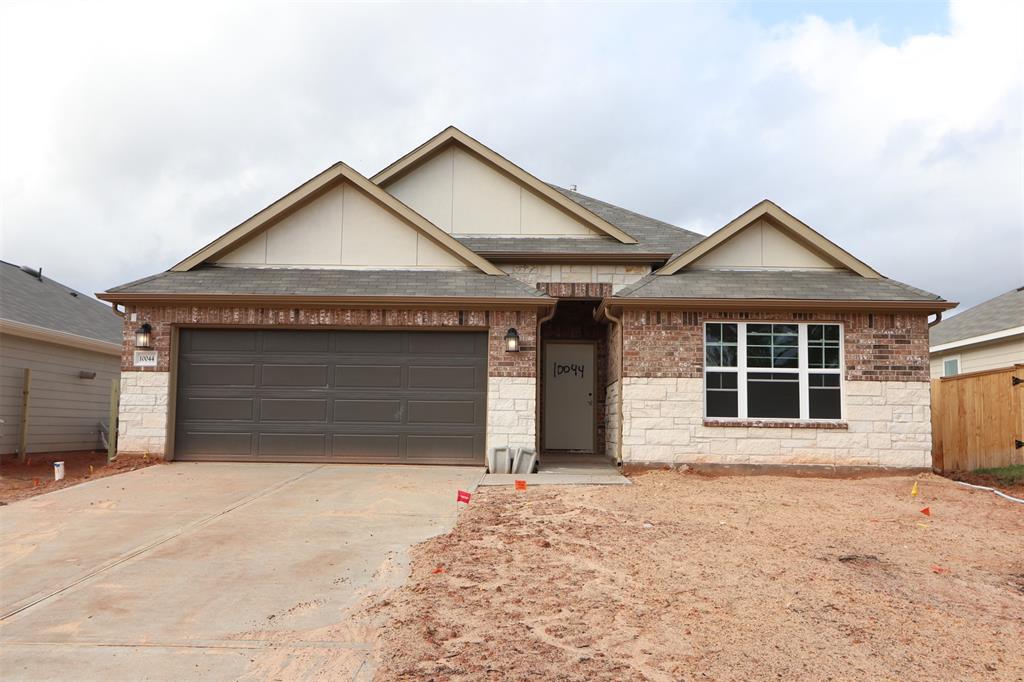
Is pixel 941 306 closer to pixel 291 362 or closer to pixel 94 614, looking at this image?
pixel 291 362

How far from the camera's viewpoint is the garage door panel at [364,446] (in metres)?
11.6

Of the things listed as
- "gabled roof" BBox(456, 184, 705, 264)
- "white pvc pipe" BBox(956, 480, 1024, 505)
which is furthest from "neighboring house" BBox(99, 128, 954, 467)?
"gabled roof" BBox(456, 184, 705, 264)

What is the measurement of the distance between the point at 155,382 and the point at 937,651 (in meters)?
11.2

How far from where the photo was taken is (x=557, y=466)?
12.1 meters

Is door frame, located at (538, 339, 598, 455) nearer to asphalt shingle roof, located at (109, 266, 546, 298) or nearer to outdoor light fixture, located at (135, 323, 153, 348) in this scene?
asphalt shingle roof, located at (109, 266, 546, 298)

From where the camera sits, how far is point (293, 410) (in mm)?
11695

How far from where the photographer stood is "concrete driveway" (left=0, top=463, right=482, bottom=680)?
445 centimetres

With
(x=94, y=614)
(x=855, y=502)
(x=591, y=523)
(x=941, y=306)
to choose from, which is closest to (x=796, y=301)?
(x=941, y=306)

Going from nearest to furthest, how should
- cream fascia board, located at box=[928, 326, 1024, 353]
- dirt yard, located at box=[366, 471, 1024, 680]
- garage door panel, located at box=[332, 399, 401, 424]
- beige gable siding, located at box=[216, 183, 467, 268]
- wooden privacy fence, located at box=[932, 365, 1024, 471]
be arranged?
1. dirt yard, located at box=[366, 471, 1024, 680]
2. garage door panel, located at box=[332, 399, 401, 424]
3. wooden privacy fence, located at box=[932, 365, 1024, 471]
4. beige gable siding, located at box=[216, 183, 467, 268]
5. cream fascia board, located at box=[928, 326, 1024, 353]

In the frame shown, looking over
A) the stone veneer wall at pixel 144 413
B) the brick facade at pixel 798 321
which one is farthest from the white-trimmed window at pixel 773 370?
the stone veneer wall at pixel 144 413

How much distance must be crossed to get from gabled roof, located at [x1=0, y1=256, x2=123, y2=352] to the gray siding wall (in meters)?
0.39

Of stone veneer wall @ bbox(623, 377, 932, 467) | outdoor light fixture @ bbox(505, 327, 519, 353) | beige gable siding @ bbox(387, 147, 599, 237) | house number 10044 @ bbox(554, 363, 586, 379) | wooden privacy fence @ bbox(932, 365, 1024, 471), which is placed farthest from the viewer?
house number 10044 @ bbox(554, 363, 586, 379)

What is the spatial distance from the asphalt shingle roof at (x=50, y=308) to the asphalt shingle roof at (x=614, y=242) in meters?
9.09

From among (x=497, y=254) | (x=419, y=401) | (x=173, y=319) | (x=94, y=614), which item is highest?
(x=497, y=254)
